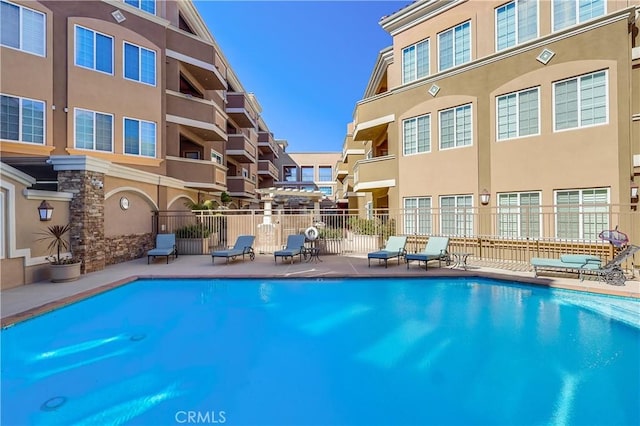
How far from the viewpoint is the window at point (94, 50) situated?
14227 mm

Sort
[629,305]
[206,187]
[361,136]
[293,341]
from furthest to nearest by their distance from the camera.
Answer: [361,136] → [206,187] → [629,305] → [293,341]

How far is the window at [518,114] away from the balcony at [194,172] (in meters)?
15.9

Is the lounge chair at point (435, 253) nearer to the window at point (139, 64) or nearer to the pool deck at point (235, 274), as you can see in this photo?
the pool deck at point (235, 274)

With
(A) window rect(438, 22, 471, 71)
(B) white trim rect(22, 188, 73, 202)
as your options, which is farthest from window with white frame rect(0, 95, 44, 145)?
(A) window rect(438, 22, 471, 71)

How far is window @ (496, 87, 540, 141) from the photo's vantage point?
12.2m

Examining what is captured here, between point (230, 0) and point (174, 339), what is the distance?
1439 centimetres

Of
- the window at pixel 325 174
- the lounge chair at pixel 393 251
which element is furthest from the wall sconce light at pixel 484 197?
the window at pixel 325 174

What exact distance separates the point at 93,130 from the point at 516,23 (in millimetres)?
20366

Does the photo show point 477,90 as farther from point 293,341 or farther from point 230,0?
point 293,341

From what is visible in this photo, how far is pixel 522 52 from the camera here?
12422mm

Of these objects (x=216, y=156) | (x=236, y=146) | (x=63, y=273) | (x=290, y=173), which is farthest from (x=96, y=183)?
(x=290, y=173)

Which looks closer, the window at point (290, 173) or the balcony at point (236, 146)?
the balcony at point (236, 146)

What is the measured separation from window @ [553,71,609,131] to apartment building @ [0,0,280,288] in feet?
58.3

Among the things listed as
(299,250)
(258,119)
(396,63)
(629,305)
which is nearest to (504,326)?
(629,305)
